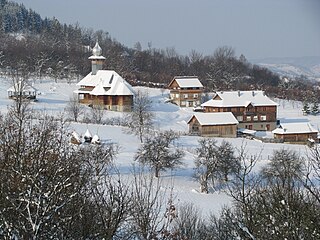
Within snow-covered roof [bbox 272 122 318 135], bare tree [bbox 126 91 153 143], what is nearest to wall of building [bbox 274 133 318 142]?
snow-covered roof [bbox 272 122 318 135]

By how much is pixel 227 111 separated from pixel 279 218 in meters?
30.3

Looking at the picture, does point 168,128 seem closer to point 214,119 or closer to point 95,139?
point 214,119

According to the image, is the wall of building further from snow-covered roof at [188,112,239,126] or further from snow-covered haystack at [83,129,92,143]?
snow-covered haystack at [83,129,92,143]

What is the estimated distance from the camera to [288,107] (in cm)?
4928

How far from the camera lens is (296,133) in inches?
1204

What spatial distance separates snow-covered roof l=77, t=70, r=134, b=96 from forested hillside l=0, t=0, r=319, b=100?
32.5 ft

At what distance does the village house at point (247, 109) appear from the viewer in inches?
1396

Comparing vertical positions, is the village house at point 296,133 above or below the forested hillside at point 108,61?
below

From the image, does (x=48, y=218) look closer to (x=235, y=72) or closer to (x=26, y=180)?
(x=26, y=180)

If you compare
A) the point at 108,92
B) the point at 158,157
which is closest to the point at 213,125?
the point at 108,92

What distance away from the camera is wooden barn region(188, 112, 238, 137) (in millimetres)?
30500

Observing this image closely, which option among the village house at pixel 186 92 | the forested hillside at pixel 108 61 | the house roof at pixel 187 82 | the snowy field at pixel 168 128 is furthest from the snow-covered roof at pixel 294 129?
the forested hillside at pixel 108 61

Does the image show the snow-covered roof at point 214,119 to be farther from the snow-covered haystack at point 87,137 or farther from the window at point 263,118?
the snow-covered haystack at point 87,137

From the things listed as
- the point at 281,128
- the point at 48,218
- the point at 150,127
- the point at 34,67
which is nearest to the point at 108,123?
the point at 150,127
